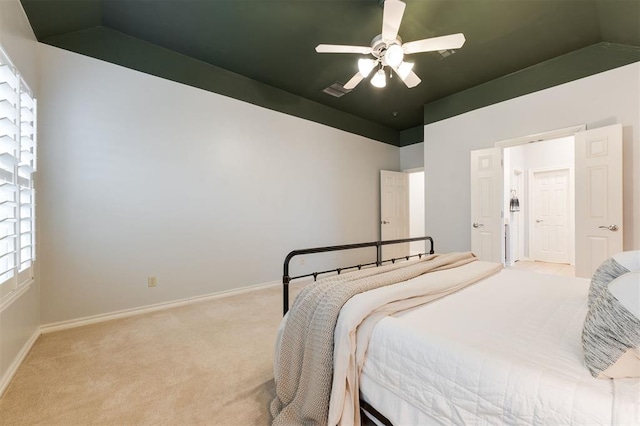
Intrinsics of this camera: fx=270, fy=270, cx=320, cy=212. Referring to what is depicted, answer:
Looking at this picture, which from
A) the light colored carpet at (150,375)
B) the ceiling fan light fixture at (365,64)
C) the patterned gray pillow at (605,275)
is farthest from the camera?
the ceiling fan light fixture at (365,64)

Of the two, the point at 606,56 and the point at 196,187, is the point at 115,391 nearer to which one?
the point at 196,187

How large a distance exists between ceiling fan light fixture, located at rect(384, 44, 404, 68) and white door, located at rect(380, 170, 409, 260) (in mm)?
3308

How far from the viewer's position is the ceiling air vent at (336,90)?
13.2 ft

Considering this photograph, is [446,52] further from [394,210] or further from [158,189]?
[158,189]

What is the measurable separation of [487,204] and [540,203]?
2960mm

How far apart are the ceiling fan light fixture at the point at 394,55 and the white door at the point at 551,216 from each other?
5279 millimetres

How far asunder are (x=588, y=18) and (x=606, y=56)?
67 centimetres

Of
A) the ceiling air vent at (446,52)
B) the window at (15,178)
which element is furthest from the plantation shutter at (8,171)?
the ceiling air vent at (446,52)

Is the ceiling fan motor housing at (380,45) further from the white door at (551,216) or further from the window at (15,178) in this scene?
the white door at (551,216)

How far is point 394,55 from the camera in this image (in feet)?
7.50

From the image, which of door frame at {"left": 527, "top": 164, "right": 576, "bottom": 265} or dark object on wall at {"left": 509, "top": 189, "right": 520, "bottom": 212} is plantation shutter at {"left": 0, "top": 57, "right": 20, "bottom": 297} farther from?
door frame at {"left": 527, "top": 164, "right": 576, "bottom": 265}

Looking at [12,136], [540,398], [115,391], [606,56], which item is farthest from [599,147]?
[12,136]

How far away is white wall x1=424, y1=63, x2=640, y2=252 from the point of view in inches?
115

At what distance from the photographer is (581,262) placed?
3.15 m
